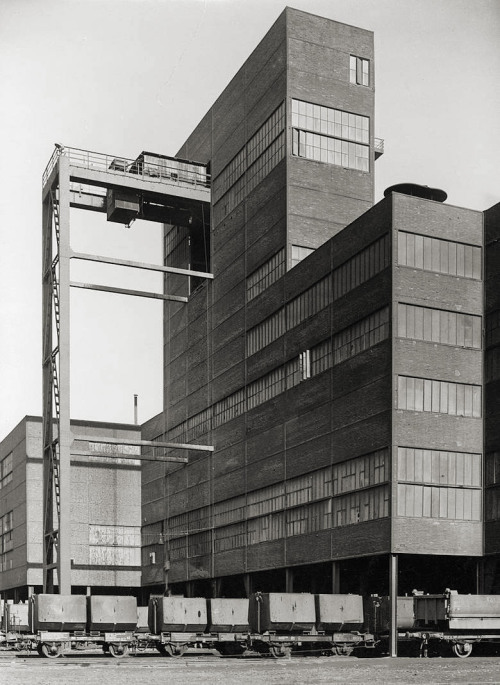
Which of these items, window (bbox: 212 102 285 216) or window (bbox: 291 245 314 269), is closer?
window (bbox: 291 245 314 269)

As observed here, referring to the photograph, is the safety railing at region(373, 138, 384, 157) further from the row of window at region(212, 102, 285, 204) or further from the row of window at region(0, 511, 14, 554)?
the row of window at region(0, 511, 14, 554)

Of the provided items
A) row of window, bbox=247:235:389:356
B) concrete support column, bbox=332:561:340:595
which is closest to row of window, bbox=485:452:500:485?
concrete support column, bbox=332:561:340:595

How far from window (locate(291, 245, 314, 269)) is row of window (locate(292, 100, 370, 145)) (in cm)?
605

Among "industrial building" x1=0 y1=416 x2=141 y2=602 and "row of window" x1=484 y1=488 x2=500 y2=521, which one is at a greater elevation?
"row of window" x1=484 y1=488 x2=500 y2=521

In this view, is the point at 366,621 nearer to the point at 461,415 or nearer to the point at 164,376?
the point at 461,415

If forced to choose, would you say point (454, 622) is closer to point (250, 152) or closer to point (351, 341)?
point (351, 341)

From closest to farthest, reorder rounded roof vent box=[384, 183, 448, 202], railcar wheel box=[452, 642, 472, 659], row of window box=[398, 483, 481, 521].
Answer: railcar wheel box=[452, 642, 472, 659]
row of window box=[398, 483, 481, 521]
rounded roof vent box=[384, 183, 448, 202]

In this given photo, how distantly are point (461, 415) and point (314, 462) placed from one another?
749cm

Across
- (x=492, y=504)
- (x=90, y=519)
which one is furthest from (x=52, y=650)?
(x=90, y=519)

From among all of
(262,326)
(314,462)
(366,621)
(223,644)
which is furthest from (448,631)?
(262,326)

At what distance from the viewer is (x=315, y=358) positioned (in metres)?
44.9

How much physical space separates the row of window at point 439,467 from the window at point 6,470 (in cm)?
4715

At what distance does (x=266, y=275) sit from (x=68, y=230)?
11245 millimetres

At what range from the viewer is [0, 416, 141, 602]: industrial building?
71.1 meters
